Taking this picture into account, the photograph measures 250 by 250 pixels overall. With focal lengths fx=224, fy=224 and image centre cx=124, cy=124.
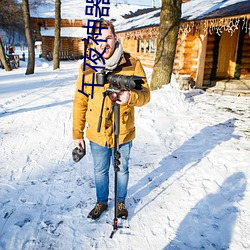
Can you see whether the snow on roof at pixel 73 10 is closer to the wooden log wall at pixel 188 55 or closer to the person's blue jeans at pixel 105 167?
the wooden log wall at pixel 188 55

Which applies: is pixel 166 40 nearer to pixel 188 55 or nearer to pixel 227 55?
pixel 188 55

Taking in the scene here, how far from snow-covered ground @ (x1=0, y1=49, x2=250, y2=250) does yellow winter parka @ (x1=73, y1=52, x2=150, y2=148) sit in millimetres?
965

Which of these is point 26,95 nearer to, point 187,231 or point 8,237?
point 8,237

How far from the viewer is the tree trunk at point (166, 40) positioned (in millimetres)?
7059

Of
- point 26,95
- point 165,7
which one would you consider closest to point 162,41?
point 165,7

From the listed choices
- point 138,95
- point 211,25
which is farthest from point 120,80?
point 211,25

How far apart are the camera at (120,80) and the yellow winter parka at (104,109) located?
24 cm

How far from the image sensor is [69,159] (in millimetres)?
3760

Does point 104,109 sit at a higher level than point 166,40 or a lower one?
lower

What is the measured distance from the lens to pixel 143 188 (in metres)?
3.06

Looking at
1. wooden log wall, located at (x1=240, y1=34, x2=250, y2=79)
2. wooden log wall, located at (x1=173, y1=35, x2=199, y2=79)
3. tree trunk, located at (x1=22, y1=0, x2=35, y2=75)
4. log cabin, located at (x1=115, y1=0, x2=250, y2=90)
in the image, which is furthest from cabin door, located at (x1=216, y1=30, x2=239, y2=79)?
tree trunk, located at (x1=22, y1=0, x2=35, y2=75)

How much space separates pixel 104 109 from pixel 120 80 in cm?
47

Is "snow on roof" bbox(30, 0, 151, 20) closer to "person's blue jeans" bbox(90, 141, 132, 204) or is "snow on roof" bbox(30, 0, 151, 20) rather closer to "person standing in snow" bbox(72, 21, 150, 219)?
"person standing in snow" bbox(72, 21, 150, 219)

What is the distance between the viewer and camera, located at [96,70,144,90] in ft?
5.33
